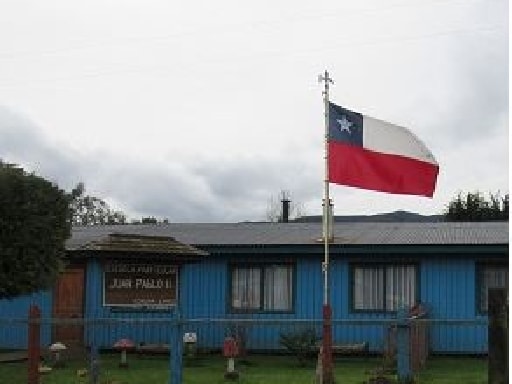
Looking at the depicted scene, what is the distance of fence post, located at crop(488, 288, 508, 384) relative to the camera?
791 centimetres

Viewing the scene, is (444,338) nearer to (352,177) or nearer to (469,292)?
(469,292)

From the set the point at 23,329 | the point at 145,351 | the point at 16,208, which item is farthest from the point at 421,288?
the point at 16,208

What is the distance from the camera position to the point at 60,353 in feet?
62.3

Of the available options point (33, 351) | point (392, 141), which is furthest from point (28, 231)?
point (392, 141)

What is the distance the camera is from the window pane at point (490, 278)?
71.6 feet

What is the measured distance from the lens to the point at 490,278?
864 inches

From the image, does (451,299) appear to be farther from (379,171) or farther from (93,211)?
(93,211)

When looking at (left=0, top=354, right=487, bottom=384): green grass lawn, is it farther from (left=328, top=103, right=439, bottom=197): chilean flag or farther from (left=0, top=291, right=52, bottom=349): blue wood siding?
(left=328, top=103, right=439, bottom=197): chilean flag

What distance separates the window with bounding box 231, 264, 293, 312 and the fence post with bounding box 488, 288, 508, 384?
49.4 ft

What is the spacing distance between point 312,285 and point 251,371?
17.4ft

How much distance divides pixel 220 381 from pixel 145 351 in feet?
18.7

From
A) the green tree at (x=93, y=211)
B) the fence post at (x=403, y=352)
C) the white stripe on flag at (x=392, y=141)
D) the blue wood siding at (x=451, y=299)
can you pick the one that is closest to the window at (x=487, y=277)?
the blue wood siding at (x=451, y=299)

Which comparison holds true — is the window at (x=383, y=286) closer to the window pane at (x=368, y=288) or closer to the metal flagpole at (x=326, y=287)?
the window pane at (x=368, y=288)

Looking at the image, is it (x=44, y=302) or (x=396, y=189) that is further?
(x=44, y=302)
